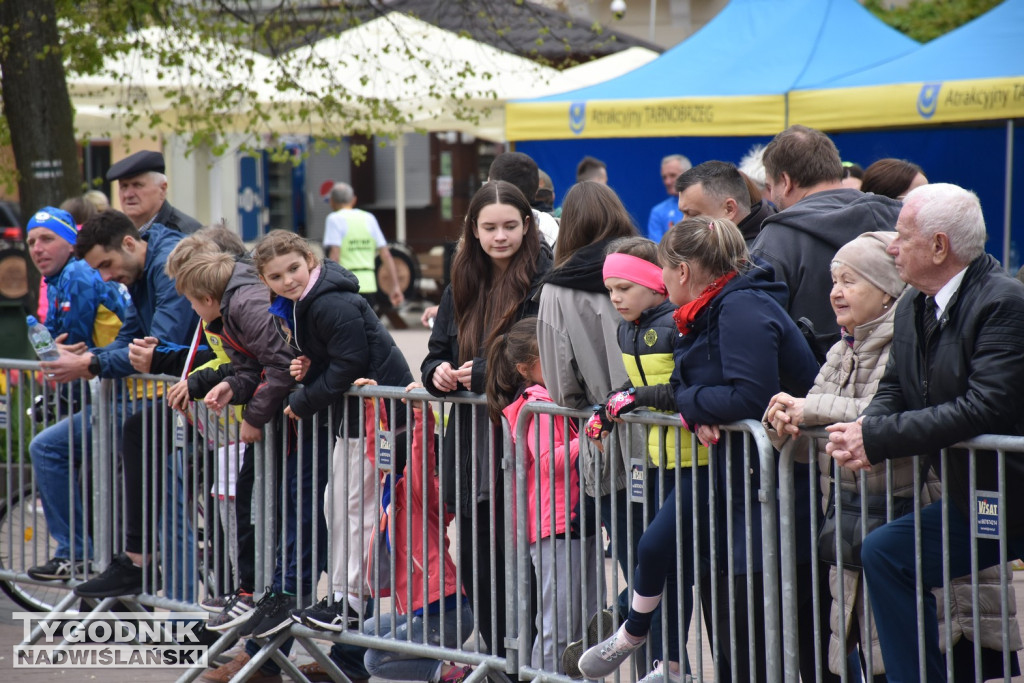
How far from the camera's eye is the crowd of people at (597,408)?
11.8 ft

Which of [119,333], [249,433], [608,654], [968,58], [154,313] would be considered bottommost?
[608,654]

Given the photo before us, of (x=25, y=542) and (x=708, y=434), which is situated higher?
(x=708, y=434)

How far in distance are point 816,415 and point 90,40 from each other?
814 cm

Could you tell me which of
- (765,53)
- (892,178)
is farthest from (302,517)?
(765,53)

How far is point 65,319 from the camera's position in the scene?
638 cm

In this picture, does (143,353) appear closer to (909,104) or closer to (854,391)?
(854,391)

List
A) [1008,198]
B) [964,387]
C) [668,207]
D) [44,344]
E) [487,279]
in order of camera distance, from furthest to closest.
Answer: [668,207] → [1008,198] → [44,344] → [487,279] → [964,387]

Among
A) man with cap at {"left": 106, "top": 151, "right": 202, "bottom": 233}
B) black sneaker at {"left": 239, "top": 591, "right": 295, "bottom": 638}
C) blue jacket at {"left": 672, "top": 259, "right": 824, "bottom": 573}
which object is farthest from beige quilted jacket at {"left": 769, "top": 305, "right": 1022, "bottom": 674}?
man with cap at {"left": 106, "top": 151, "right": 202, "bottom": 233}

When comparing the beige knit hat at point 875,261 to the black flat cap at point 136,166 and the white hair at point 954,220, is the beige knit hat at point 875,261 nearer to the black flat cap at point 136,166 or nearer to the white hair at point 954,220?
the white hair at point 954,220

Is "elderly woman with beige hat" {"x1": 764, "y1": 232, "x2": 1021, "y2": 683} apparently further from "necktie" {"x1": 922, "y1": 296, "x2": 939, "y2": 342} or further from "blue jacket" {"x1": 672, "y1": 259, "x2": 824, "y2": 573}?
"necktie" {"x1": 922, "y1": 296, "x2": 939, "y2": 342}

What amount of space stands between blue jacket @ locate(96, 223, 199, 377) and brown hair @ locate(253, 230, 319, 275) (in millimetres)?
949

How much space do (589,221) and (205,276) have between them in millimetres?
1794

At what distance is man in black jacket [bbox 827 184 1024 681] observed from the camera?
134 inches

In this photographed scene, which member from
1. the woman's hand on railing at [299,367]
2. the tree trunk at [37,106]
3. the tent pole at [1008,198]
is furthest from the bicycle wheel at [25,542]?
the tent pole at [1008,198]
